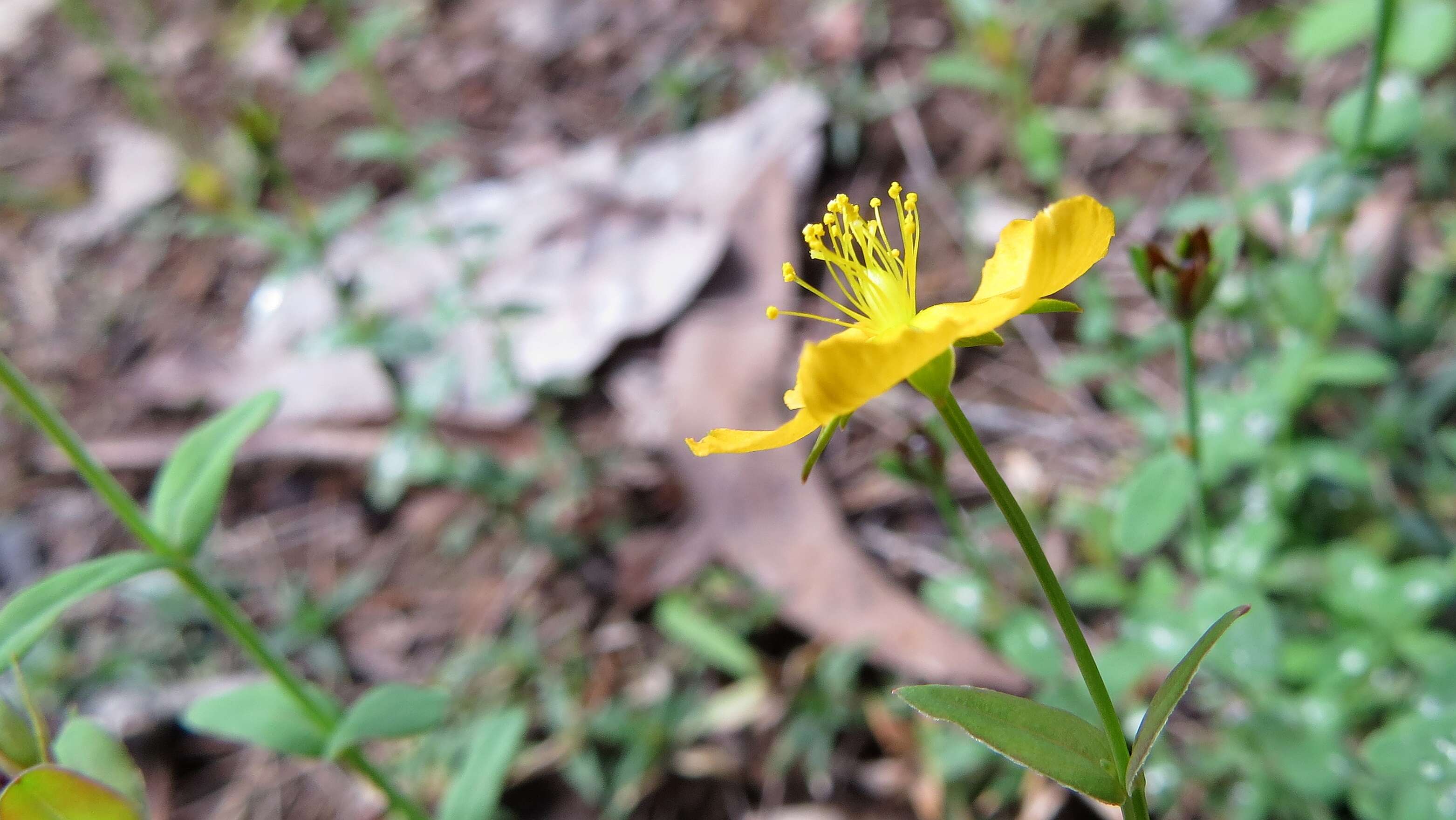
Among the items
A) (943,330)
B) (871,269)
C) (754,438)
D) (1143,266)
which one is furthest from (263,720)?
(1143,266)

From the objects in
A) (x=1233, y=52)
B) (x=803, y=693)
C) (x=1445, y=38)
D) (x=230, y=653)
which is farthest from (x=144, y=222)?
(x=1445, y=38)

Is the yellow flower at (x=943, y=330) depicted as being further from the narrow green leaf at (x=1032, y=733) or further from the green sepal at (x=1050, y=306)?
the narrow green leaf at (x=1032, y=733)

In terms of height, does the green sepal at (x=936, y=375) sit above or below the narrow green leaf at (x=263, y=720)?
above

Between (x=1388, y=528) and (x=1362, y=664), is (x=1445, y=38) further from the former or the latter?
(x=1362, y=664)

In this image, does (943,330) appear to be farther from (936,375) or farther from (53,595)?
(53,595)

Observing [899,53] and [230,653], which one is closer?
[230,653]

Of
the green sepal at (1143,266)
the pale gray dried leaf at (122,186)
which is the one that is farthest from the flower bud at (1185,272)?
the pale gray dried leaf at (122,186)

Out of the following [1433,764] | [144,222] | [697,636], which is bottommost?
[697,636]

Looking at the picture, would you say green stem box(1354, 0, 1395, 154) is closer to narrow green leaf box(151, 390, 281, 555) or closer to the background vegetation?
the background vegetation
